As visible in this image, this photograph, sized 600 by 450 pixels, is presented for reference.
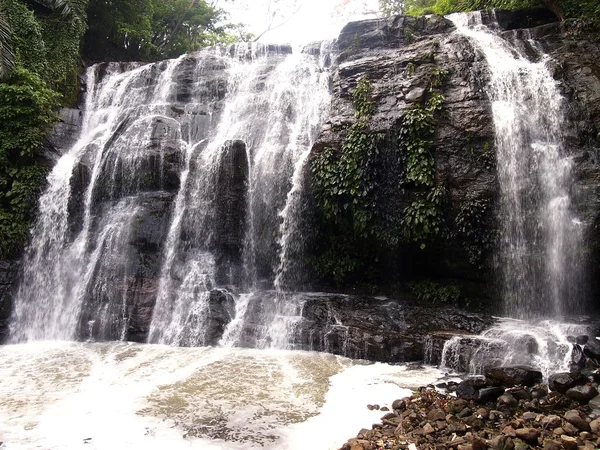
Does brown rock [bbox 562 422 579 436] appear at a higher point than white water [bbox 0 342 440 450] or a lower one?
higher

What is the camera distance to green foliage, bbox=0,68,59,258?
12.7 m

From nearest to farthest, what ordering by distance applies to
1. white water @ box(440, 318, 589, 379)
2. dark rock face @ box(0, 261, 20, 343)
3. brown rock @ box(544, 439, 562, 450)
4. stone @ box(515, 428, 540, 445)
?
brown rock @ box(544, 439, 562, 450)
stone @ box(515, 428, 540, 445)
white water @ box(440, 318, 589, 379)
dark rock face @ box(0, 261, 20, 343)

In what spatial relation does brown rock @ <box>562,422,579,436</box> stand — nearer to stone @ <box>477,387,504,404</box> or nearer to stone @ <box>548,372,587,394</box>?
stone @ <box>477,387,504,404</box>

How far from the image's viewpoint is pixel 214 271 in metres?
12.4

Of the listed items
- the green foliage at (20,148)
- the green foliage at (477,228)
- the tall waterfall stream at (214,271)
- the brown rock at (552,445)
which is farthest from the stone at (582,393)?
the green foliage at (20,148)

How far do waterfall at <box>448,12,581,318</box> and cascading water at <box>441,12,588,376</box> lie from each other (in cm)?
2

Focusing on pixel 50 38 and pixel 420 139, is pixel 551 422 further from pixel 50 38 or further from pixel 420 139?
pixel 50 38

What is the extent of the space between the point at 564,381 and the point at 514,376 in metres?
0.68

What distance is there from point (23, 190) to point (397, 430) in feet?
41.2

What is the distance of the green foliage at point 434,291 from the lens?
36.3ft

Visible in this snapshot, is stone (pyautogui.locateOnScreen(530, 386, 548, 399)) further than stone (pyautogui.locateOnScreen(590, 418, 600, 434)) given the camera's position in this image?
Yes

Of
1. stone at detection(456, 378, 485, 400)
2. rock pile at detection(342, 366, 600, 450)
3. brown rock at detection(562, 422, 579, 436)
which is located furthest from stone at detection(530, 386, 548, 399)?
brown rock at detection(562, 422, 579, 436)

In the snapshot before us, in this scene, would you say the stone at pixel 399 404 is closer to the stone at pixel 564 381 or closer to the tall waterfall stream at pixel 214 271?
the tall waterfall stream at pixel 214 271

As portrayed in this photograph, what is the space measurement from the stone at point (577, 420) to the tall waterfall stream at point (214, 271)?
2273mm
